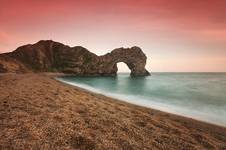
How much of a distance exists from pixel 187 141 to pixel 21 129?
8950 mm

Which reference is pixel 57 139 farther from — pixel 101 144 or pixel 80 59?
pixel 80 59

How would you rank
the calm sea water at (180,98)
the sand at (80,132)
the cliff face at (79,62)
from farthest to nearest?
the cliff face at (79,62)
the calm sea water at (180,98)
the sand at (80,132)

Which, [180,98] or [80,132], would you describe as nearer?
[80,132]

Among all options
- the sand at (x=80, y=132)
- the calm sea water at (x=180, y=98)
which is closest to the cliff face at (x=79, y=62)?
the calm sea water at (x=180, y=98)

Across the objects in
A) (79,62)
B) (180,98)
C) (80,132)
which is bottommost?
(180,98)

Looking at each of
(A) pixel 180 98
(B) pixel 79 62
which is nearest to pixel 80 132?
(A) pixel 180 98

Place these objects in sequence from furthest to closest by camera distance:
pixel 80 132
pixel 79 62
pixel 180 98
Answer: pixel 79 62 < pixel 180 98 < pixel 80 132

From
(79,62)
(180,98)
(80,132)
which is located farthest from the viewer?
(79,62)

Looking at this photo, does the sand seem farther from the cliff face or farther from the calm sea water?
the cliff face

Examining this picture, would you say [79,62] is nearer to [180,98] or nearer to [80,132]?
[180,98]

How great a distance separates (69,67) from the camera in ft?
608

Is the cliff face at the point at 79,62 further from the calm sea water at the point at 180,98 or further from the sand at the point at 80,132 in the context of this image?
the sand at the point at 80,132

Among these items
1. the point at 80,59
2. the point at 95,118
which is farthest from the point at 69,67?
the point at 95,118

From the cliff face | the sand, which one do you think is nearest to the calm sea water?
the sand
